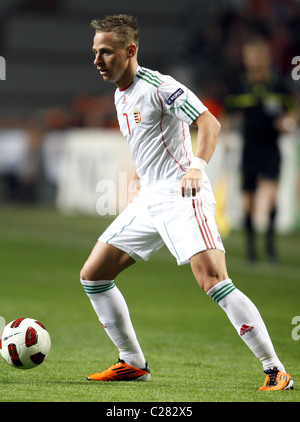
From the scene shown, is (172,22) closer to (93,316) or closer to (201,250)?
(93,316)

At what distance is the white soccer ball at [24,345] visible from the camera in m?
4.88

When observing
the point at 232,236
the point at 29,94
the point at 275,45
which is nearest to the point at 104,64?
the point at 232,236

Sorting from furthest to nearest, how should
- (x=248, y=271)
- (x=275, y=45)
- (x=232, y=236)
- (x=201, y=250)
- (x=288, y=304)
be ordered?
(x=275, y=45)
(x=232, y=236)
(x=248, y=271)
(x=288, y=304)
(x=201, y=250)

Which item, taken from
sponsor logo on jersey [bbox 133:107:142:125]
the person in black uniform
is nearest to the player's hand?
sponsor logo on jersey [bbox 133:107:142:125]

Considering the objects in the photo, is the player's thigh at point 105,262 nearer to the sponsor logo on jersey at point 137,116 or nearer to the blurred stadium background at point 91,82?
the sponsor logo on jersey at point 137,116

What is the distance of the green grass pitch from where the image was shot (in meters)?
4.61

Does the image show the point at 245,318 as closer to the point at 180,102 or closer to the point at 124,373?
the point at 124,373

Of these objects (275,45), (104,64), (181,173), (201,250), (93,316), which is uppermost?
(275,45)

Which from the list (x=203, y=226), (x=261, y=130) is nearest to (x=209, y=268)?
(x=203, y=226)

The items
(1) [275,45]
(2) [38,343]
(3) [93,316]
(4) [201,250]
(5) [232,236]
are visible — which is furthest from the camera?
(1) [275,45]

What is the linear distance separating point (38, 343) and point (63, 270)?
18.1 feet

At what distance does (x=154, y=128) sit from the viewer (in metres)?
4.82

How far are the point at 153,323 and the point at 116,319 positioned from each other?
2285 millimetres

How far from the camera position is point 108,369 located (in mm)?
5062
